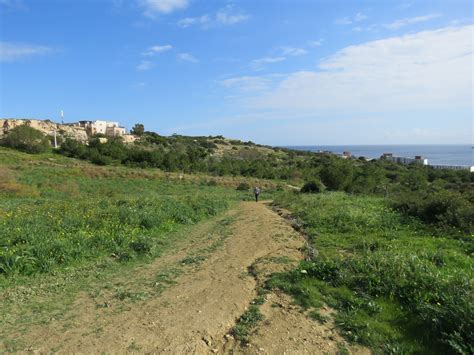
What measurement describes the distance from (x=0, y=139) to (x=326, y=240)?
7666 cm

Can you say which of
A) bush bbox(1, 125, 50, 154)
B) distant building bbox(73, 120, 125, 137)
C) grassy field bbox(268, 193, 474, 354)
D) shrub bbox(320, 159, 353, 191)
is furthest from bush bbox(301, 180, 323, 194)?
distant building bbox(73, 120, 125, 137)

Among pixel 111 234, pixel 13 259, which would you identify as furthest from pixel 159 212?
pixel 13 259

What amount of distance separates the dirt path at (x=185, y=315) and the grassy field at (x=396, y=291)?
1.64 feet

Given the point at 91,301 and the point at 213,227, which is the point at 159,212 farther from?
the point at 91,301

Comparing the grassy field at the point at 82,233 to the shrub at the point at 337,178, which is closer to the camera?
the grassy field at the point at 82,233

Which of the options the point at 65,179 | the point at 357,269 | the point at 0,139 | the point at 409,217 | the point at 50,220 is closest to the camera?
the point at 357,269

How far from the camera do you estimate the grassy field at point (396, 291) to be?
4539mm

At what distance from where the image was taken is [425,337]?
181 inches

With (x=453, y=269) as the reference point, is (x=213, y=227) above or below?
below

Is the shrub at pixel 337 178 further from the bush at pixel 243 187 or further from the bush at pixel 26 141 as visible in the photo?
the bush at pixel 26 141

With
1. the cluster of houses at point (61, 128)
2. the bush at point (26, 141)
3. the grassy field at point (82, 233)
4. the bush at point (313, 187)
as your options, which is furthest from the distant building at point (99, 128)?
the grassy field at point (82, 233)

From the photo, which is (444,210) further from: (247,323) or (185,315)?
(185,315)

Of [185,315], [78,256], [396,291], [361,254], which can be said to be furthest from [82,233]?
[396,291]

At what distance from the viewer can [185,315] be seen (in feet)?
17.7
